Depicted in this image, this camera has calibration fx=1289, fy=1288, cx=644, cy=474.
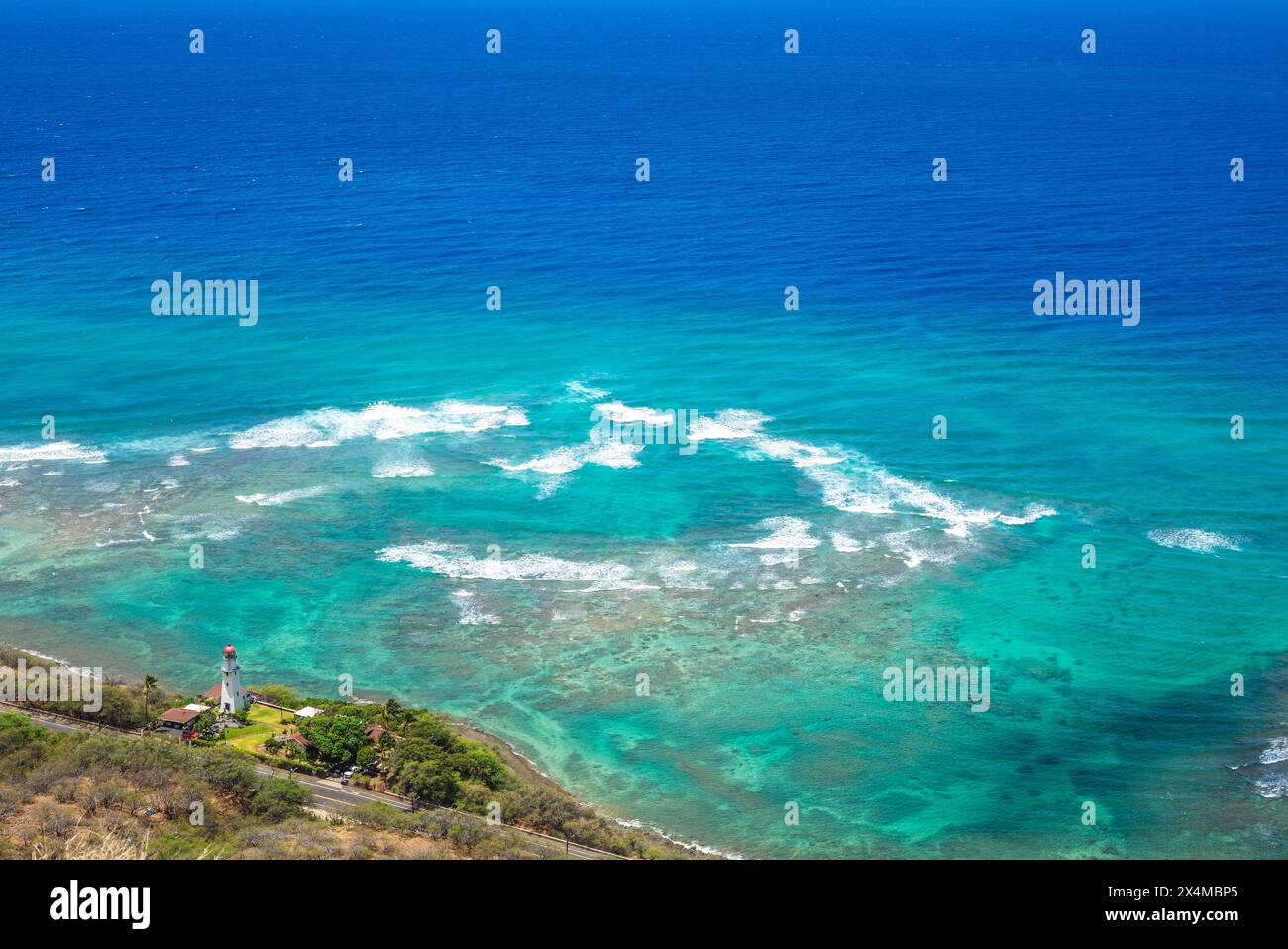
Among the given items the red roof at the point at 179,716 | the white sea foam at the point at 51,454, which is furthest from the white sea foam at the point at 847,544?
the white sea foam at the point at 51,454

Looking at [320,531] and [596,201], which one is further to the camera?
[596,201]

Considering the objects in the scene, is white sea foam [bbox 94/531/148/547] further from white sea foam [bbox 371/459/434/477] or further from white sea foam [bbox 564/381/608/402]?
white sea foam [bbox 564/381/608/402]

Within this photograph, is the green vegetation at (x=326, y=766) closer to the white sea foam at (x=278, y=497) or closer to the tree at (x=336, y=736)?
the tree at (x=336, y=736)

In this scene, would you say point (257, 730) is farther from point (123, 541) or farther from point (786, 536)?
point (786, 536)

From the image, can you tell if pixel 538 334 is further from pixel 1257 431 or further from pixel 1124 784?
pixel 1124 784

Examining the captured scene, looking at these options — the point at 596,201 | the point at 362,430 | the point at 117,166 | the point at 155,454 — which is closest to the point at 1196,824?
the point at 362,430
